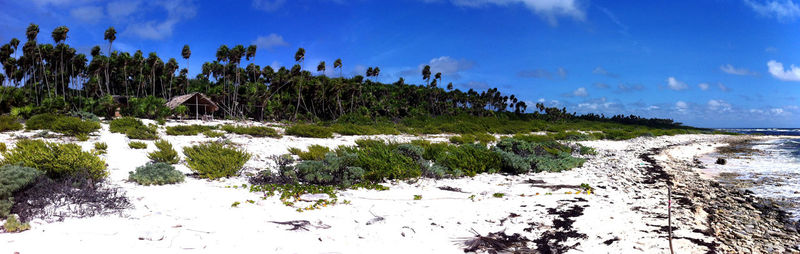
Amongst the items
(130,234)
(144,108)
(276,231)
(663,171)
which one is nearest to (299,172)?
(276,231)

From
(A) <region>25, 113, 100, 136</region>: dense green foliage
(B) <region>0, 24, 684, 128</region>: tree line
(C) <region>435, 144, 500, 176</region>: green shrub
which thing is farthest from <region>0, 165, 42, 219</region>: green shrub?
(B) <region>0, 24, 684, 128</region>: tree line

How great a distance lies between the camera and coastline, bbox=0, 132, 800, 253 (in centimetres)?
386

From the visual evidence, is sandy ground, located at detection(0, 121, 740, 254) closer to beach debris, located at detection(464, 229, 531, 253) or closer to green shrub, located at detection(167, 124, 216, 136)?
beach debris, located at detection(464, 229, 531, 253)

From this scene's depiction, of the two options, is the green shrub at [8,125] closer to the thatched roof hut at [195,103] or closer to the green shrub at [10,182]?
the green shrub at [10,182]

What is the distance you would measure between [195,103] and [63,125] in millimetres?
25052

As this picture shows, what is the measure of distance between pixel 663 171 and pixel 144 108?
1282 inches

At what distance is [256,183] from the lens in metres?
6.73

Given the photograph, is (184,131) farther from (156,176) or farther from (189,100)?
(189,100)

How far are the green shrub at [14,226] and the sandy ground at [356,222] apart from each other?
8cm

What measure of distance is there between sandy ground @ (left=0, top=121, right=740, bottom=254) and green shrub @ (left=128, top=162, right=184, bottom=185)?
0.65 ft

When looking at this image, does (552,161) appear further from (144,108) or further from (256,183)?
(144,108)

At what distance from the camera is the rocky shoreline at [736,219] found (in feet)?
14.2

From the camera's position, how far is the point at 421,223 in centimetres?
481

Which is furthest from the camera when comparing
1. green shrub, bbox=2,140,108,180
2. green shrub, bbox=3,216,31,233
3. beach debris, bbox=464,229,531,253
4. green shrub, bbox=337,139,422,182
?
green shrub, bbox=337,139,422,182
